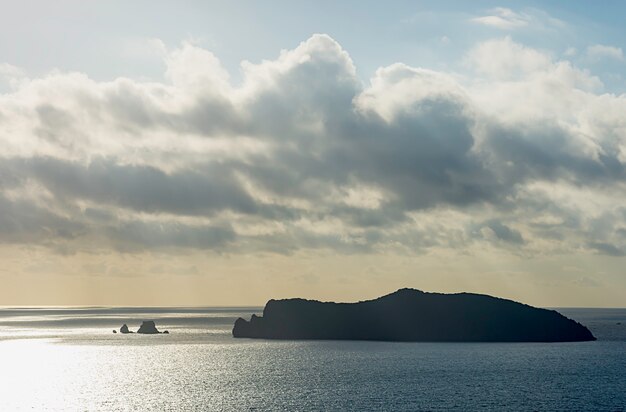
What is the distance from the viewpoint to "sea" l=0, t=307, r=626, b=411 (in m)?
98.3

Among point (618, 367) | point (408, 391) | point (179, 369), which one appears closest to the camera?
point (408, 391)

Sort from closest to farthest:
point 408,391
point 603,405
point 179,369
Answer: point 603,405 → point 408,391 → point 179,369

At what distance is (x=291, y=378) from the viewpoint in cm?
12675

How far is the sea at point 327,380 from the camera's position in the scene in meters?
98.3

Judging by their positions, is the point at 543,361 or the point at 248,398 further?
the point at 543,361

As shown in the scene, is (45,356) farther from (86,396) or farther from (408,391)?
(408,391)

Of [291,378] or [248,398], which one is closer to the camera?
[248,398]

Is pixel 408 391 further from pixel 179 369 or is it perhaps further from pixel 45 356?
pixel 45 356

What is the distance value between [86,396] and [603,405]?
247 feet

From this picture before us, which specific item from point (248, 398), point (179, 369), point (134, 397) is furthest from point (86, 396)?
point (179, 369)

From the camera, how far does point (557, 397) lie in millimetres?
101750

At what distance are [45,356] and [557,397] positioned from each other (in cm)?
14016

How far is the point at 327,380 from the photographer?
123 m

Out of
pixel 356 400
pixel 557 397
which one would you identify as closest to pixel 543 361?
pixel 557 397
